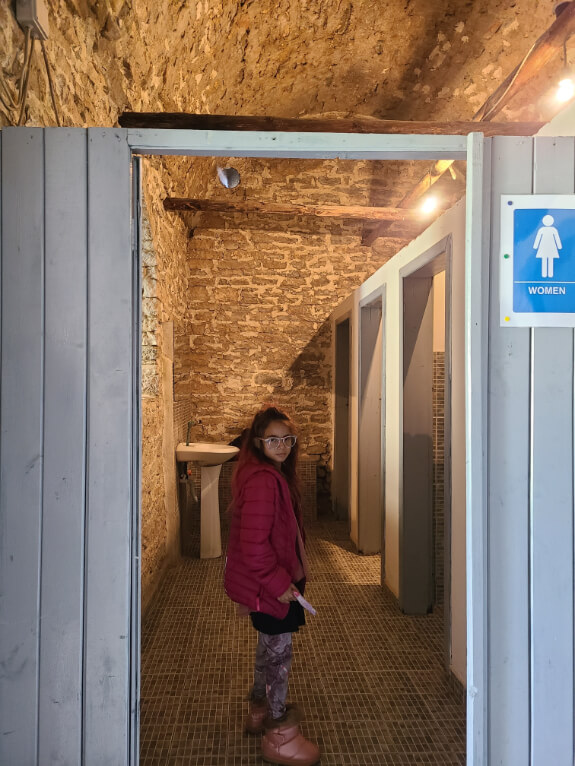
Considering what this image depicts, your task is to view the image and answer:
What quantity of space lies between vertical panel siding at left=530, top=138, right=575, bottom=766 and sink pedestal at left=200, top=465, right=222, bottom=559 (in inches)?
128

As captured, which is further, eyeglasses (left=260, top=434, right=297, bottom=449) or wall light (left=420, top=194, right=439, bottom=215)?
wall light (left=420, top=194, right=439, bottom=215)

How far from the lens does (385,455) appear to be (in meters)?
3.64

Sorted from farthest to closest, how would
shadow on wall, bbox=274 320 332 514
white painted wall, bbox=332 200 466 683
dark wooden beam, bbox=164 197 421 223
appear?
shadow on wall, bbox=274 320 332 514, dark wooden beam, bbox=164 197 421 223, white painted wall, bbox=332 200 466 683

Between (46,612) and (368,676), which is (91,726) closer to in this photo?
(46,612)

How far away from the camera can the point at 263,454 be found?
80.4 inches

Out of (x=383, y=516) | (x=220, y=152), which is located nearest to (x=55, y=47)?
(x=220, y=152)

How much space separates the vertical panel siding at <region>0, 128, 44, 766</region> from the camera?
1443mm

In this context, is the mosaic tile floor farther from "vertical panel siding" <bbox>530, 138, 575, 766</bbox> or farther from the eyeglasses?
the eyeglasses

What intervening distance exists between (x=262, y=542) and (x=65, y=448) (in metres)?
0.81

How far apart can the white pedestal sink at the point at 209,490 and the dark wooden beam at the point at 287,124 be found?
264 cm

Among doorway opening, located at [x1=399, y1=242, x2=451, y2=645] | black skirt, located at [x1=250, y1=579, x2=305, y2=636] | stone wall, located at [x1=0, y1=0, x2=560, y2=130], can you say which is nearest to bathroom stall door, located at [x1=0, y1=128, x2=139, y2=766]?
stone wall, located at [x1=0, y1=0, x2=560, y2=130]

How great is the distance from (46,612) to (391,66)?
5429 millimetres

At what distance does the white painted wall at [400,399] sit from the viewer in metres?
2.39

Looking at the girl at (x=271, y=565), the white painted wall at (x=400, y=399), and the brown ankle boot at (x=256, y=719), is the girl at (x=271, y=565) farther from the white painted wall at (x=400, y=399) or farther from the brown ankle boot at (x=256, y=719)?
the white painted wall at (x=400, y=399)
